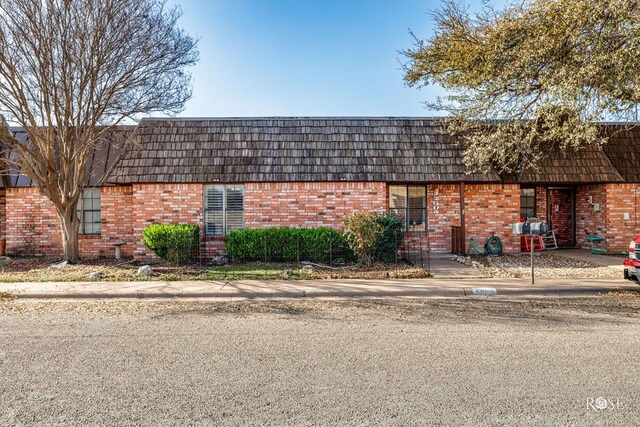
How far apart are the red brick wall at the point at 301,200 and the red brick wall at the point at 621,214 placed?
838cm

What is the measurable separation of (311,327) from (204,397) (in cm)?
252

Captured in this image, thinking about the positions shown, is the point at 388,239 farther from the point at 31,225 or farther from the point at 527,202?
the point at 31,225

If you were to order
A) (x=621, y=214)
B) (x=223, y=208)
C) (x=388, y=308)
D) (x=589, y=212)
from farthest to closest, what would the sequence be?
1. (x=589, y=212)
2. (x=621, y=214)
3. (x=223, y=208)
4. (x=388, y=308)

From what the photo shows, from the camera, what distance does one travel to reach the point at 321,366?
4.44 m

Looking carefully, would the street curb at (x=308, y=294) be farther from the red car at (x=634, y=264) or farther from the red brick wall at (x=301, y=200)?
the red brick wall at (x=301, y=200)

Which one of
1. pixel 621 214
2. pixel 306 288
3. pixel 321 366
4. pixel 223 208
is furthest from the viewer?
pixel 621 214

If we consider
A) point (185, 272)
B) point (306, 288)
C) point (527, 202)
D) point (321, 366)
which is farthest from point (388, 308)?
point (527, 202)

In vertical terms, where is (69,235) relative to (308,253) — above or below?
above

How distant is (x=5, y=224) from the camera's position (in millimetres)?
14984

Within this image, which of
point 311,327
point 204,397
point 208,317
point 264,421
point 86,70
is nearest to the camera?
point 264,421

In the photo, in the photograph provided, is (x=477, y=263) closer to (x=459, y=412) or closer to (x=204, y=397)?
(x=459, y=412)

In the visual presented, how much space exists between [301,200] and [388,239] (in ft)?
11.4

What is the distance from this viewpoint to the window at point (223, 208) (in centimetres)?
1396

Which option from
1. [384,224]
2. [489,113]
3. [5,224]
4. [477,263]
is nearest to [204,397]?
[384,224]
